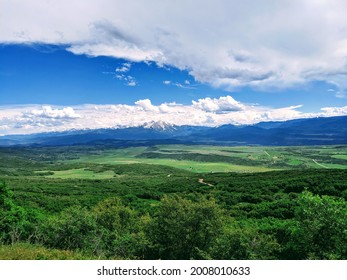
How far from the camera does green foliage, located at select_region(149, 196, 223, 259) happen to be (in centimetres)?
2489

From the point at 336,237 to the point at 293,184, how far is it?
67393mm

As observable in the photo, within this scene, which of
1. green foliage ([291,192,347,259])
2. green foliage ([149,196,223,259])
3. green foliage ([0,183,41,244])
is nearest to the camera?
green foliage ([291,192,347,259])

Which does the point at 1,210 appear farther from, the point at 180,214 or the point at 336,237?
the point at 336,237

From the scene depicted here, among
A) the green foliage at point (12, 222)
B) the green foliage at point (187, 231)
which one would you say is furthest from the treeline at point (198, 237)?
the green foliage at point (12, 222)

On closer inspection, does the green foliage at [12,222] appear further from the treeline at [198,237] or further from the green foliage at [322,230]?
the green foliage at [322,230]

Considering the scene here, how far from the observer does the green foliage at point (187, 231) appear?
24891 mm

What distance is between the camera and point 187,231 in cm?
2481

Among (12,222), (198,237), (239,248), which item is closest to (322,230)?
(239,248)

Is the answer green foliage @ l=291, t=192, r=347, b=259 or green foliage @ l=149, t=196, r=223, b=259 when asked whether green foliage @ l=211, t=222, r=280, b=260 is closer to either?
green foliage @ l=291, t=192, r=347, b=259

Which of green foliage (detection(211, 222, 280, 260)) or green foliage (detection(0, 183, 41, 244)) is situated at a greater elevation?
green foliage (detection(211, 222, 280, 260))

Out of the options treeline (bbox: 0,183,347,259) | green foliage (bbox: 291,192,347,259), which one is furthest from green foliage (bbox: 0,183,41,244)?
green foliage (bbox: 291,192,347,259)

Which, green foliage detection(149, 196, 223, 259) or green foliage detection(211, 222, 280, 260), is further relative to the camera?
green foliage detection(149, 196, 223, 259)

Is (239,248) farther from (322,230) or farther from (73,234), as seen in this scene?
(73,234)
